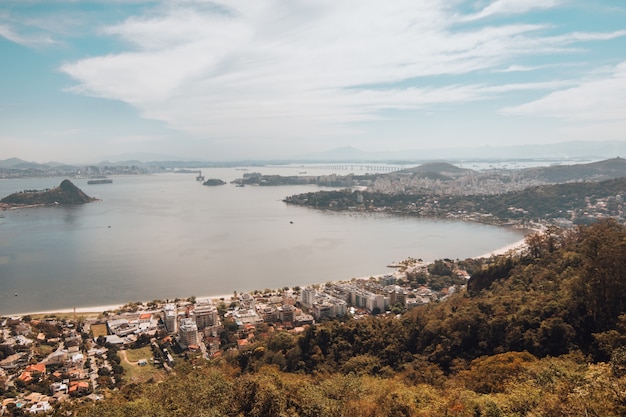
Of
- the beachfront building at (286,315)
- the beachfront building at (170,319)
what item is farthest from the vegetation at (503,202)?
the beachfront building at (170,319)

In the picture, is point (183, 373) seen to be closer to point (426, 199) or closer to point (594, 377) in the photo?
point (594, 377)

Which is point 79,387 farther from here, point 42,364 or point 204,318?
point 204,318

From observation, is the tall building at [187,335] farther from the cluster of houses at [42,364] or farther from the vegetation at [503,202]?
the vegetation at [503,202]

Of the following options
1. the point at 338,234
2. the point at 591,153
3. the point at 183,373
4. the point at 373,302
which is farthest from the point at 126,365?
the point at 591,153

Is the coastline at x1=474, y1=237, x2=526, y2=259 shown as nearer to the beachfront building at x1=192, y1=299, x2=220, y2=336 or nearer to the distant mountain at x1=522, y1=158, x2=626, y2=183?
the beachfront building at x1=192, y1=299, x2=220, y2=336

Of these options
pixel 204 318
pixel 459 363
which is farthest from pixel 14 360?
pixel 459 363

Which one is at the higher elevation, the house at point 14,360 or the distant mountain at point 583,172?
the distant mountain at point 583,172
